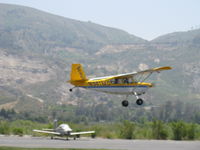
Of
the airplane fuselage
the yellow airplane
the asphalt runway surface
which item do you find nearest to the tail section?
the yellow airplane

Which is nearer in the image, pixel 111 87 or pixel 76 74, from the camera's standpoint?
pixel 76 74

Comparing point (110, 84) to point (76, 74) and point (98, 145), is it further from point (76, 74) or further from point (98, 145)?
point (98, 145)

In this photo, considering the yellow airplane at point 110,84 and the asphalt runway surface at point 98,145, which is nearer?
the yellow airplane at point 110,84

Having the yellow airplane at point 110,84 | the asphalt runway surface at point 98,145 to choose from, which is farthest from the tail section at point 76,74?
the asphalt runway surface at point 98,145

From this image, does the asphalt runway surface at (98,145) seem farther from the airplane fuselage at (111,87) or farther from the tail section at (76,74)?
the tail section at (76,74)

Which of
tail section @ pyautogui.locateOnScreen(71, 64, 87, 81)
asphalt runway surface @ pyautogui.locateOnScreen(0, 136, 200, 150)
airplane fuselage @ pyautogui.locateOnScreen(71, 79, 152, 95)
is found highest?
tail section @ pyautogui.locateOnScreen(71, 64, 87, 81)

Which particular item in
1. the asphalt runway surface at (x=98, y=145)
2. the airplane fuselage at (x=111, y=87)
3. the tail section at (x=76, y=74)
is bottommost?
the asphalt runway surface at (x=98, y=145)

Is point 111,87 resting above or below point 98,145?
above

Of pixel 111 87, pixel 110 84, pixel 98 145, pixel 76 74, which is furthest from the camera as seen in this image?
pixel 98 145

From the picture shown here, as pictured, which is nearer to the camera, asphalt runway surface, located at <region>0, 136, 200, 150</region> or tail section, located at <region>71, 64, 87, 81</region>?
tail section, located at <region>71, 64, 87, 81</region>

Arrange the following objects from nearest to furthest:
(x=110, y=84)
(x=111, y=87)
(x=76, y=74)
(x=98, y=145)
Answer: (x=76, y=74)
(x=111, y=87)
(x=110, y=84)
(x=98, y=145)

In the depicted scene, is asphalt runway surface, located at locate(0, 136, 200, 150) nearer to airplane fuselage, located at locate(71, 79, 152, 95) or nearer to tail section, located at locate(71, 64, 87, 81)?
airplane fuselage, located at locate(71, 79, 152, 95)

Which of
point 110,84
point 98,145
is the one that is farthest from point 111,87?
point 98,145

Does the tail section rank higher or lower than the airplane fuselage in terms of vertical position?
higher
